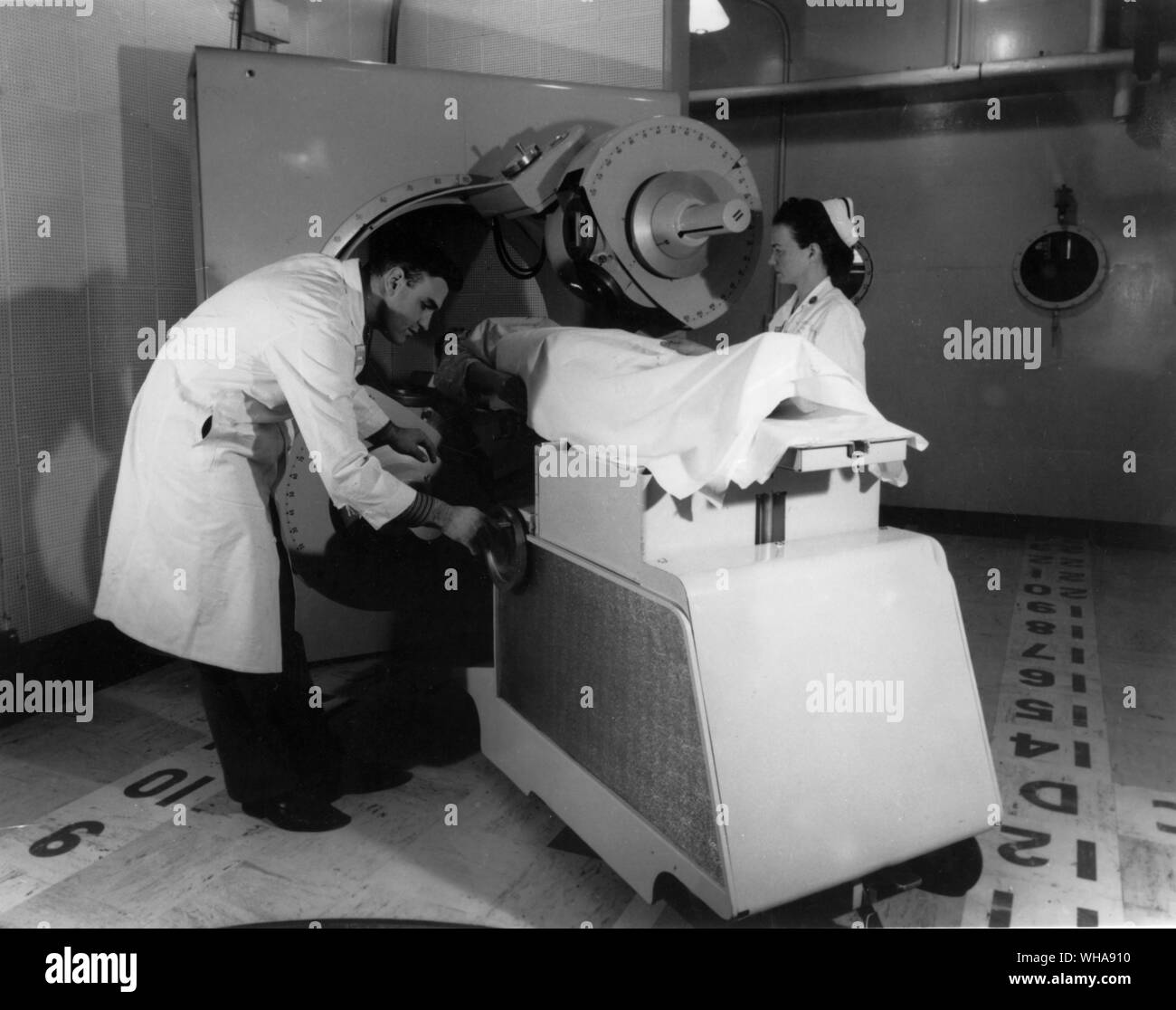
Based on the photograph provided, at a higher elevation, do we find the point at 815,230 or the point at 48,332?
the point at 815,230

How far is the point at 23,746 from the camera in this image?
227 centimetres

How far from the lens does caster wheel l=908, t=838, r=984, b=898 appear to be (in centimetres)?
165

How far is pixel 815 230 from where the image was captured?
230 cm

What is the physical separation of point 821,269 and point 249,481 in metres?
1.42

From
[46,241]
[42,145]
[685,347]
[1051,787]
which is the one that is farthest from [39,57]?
[1051,787]

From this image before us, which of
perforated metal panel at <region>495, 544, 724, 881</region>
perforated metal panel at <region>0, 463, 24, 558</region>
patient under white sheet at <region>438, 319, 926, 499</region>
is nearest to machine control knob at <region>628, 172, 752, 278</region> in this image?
patient under white sheet at <region>438, 319, 926, 499</region>

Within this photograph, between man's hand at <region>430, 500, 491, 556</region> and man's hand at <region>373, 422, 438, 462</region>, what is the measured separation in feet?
1.27

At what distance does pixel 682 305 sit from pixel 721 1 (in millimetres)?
3244

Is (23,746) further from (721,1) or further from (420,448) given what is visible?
(721,1)

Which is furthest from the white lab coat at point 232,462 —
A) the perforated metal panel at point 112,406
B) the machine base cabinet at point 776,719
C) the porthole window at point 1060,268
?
the porthole window at point 1060,268

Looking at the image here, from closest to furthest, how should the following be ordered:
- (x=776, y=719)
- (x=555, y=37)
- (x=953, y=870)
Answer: (x=776, y=719), (x=953, y=870), (x=555, y=37)

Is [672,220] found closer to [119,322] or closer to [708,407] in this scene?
[708,407]
